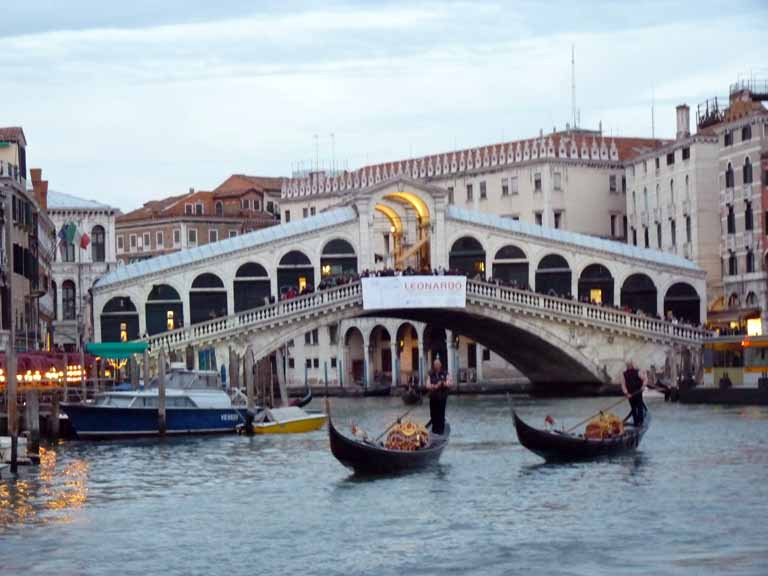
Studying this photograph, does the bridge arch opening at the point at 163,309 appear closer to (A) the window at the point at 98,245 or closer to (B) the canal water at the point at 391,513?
(A) the window at the point at 98,245

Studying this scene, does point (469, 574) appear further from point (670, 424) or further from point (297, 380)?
point (297, 380)

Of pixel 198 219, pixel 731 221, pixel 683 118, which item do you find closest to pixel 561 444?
pixel 731 221

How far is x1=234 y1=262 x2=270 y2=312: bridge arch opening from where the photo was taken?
57.8 m

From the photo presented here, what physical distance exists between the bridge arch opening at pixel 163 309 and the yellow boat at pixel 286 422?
52.7ft

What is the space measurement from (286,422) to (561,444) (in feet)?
38.7

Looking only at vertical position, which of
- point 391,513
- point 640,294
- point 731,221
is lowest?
point 391,513

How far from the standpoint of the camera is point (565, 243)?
59.7 m

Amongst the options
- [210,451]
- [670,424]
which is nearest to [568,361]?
[670,424]

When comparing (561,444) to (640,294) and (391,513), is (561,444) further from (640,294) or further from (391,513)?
(640,294)

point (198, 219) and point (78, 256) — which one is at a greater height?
point (198, 219)

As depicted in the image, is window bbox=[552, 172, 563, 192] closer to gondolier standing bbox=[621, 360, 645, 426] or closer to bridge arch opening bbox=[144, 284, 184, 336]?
bridge arch opening bbox=[144, 284, 184, 336]

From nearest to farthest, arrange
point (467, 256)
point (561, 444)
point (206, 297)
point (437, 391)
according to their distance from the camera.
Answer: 1. point (437, 391)
2. point (561, 444)
3. point (206, 297)
4. point (467, 256)

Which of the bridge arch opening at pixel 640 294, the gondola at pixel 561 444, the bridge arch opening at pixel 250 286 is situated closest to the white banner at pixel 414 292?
the bridge arch opening at pixel 250 286

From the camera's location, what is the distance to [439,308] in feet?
181
